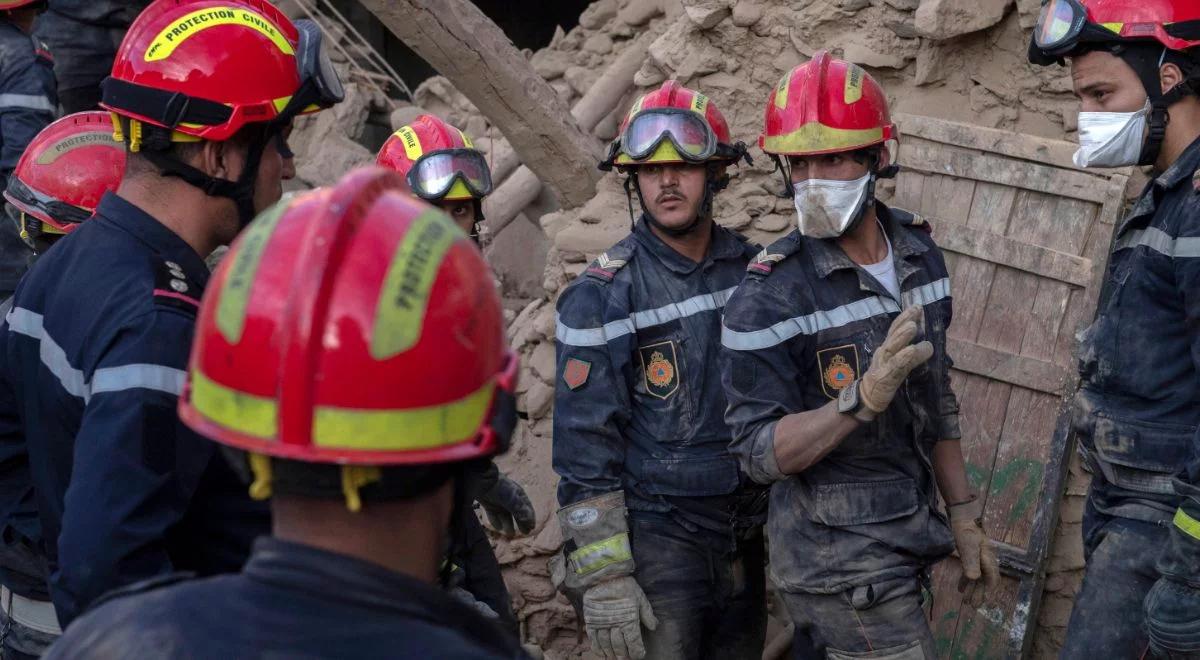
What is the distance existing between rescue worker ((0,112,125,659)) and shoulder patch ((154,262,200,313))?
541 mm

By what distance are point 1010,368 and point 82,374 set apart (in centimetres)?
375

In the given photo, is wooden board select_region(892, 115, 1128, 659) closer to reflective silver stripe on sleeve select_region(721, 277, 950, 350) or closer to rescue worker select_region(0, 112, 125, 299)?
reflective silver stripe on sleeve select_region(721, 277, 950, 350)

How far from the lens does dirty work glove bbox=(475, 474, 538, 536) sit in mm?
4137

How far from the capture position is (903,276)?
3.86 meters

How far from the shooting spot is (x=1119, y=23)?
3.55m

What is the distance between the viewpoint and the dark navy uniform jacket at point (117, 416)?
2398mm

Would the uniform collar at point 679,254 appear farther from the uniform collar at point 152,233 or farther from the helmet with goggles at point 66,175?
the uniform collar at point 152,233

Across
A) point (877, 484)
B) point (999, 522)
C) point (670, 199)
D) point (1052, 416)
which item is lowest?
point (999, 522)

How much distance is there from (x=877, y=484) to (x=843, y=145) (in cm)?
106

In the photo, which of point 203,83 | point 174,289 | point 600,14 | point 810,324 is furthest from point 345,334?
point 600,14

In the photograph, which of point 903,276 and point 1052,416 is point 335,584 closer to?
point 903,276

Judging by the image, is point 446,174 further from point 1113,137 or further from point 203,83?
point 1113,137

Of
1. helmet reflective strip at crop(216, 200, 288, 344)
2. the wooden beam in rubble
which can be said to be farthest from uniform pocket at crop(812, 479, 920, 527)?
the wooden beam in rubble

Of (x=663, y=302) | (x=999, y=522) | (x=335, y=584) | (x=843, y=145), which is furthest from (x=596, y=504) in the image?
(x=335, y=584)
